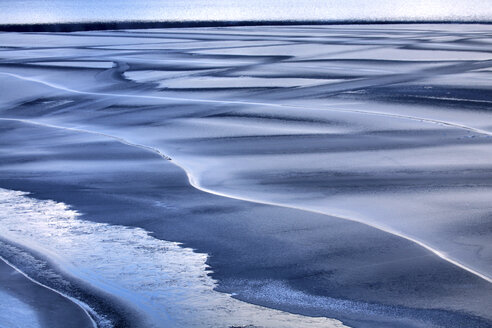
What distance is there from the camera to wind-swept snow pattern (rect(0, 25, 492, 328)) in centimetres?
432

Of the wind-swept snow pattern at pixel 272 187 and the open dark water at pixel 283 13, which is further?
the open dark water at pixel 283 13

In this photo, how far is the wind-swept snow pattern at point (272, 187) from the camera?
432cm

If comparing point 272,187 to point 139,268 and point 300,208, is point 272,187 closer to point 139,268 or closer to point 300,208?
point 300,208

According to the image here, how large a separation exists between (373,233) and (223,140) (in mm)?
3599

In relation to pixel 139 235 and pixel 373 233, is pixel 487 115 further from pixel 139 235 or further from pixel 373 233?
pixel 139 235

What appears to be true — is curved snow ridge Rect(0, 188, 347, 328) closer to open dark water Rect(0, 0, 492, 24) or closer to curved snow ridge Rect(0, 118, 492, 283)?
curved snow ridge Rect(0, 118, 492, 283)

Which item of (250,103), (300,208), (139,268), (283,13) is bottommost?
(139,268)

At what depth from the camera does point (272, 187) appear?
6.52 m

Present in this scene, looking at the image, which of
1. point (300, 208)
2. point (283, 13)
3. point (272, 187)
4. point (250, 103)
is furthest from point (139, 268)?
point (283, 13)

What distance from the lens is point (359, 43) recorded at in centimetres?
2141

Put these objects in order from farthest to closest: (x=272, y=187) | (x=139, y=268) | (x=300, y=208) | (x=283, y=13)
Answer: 1. (x=283, y=13)
2. (x=272, y=187)
3. (x=300, y=208)
4. (x=139, y=268)

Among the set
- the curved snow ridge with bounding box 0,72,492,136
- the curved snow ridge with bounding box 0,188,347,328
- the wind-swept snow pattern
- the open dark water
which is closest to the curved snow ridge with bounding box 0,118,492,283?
the wind-swept snow pattern

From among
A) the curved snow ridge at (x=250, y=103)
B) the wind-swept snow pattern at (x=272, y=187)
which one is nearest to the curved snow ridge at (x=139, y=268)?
the wind-swept snow pattern at (x=272, y=187)

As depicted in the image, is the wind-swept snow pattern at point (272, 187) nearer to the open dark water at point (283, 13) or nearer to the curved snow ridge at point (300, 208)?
the curved snow ridge at point (300, 208)
